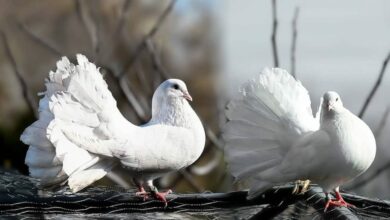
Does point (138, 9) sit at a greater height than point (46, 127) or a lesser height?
greater

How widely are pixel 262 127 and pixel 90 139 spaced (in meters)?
0.55

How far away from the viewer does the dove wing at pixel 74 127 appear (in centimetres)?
229

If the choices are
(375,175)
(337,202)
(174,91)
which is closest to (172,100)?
(174,91)

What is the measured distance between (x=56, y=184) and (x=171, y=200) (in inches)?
15.2

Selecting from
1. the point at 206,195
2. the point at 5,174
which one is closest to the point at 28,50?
the point at 5,174

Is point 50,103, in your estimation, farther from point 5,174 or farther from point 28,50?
point 28,50

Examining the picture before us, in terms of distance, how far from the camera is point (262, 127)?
2508 millimetres

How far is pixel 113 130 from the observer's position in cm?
242

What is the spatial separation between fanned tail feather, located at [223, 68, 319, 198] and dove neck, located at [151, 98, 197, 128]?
156mm

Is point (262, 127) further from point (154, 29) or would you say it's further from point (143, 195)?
point (154, 29)

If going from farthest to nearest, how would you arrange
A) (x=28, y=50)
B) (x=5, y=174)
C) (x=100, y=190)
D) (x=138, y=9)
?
(x=28, y=50), (x=138, y=9), (x=5, y=174), (x=100, y=190)

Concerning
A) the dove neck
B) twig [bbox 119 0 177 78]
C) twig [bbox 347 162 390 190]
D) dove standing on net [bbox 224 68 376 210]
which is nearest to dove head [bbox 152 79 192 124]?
the dove neck

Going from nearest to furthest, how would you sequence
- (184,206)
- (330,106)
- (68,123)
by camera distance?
(68,123), (330,106), (184,206)

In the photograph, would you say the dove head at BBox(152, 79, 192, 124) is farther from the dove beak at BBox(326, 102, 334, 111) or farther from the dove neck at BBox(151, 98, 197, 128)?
the dove beak at BBox(326, 102, 334, 111)
